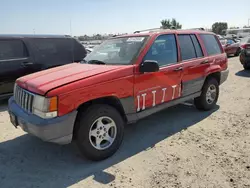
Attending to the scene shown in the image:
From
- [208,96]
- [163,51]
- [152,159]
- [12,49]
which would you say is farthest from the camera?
[12,49]

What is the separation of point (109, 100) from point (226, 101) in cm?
399

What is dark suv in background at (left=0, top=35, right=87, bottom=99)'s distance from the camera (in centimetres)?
645

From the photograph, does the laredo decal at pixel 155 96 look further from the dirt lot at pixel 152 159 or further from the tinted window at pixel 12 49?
the tinted window at pixel 12 49

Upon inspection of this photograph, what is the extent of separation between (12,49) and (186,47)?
179 inches

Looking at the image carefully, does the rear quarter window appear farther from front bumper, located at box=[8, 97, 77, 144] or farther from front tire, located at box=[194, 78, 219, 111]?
front bumper, located at box=[8, 97, 77, 144]

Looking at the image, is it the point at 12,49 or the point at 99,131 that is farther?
the point at 12,49

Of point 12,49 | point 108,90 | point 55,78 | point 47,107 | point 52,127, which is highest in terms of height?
point 12,49

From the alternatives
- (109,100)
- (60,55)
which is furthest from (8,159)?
(60,55)

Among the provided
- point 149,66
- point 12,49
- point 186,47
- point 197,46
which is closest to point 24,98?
point 149,66

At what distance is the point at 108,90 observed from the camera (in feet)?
11.5

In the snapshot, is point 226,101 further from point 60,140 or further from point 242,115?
point 60,140

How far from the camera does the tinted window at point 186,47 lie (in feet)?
15.8

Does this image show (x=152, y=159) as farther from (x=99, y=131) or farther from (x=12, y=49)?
(x=12, y=49)

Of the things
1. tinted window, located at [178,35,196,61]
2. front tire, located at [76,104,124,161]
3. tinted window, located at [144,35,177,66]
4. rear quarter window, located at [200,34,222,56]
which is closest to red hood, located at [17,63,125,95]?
front tire, located at [76,104,124,161]
